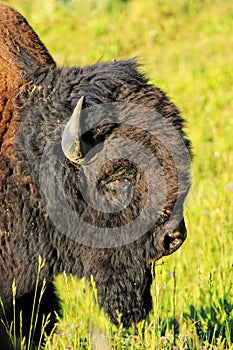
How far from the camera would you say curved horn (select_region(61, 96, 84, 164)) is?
328 cm

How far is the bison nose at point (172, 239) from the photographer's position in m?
3.53

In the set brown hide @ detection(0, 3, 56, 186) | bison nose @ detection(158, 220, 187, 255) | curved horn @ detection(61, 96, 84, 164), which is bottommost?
bison nose @ detection(158, 220, 187, 255)

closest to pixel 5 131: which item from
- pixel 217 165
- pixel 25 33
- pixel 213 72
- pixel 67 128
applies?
pixel 67 128

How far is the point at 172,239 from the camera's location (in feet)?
11.7

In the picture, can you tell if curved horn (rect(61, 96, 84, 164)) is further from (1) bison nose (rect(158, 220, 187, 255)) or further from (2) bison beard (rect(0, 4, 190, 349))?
(1) bison nose (rect(158, 220, 187, 255))

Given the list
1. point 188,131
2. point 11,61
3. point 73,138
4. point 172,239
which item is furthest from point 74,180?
point 188,131

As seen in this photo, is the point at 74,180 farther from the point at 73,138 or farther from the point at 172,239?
the point at 172,239

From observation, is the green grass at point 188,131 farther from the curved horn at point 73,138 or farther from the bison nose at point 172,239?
the curved horn at point 73,138

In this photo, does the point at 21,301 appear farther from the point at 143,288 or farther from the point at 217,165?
the point at 217,165

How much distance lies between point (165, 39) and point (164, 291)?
10.5m

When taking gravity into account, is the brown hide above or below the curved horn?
above

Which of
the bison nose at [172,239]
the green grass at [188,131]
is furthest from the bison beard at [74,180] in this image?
the green grass at [188,131]

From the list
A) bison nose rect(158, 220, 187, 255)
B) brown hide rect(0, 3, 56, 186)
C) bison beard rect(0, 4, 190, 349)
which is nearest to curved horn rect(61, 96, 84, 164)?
bison beard rect(0, 4, 190, 349)

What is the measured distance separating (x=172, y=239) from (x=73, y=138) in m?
0.71
